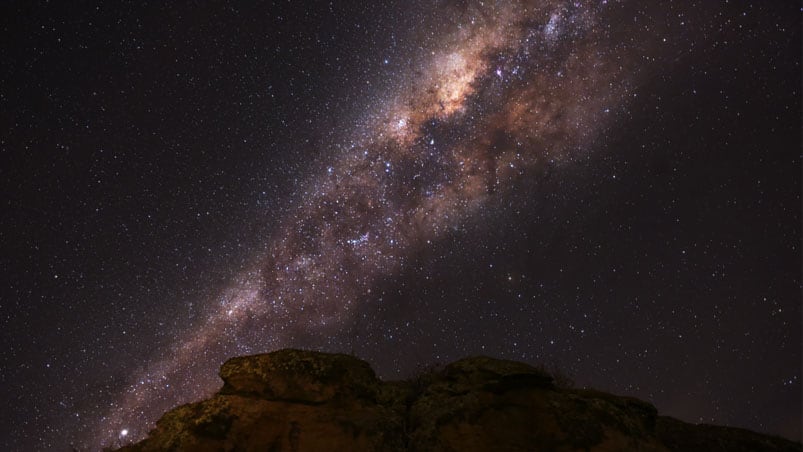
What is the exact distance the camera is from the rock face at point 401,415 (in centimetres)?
954

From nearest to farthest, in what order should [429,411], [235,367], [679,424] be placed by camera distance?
[429,411] < [235,367] < [679,424]

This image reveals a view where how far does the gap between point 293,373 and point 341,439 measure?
5.95ft

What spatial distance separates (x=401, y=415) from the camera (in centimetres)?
1026

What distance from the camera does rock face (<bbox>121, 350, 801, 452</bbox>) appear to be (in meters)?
9.54

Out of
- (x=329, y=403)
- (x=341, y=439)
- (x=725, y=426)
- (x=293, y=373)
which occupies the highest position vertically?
(x=293, y=373)

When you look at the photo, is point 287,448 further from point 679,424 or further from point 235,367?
point 679,424

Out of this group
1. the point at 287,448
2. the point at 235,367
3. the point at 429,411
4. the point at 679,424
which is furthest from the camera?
the point at 679,424

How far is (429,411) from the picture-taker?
10.1m

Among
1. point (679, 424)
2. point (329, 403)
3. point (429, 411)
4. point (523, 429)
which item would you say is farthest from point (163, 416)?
point (679, 424)

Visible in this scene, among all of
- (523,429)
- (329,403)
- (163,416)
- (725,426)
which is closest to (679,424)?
(725,426)

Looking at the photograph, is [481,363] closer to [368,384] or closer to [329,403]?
[368,384]

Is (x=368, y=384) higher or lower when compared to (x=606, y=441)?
higher

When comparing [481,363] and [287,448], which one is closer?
[287,448]

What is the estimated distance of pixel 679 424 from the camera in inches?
466
